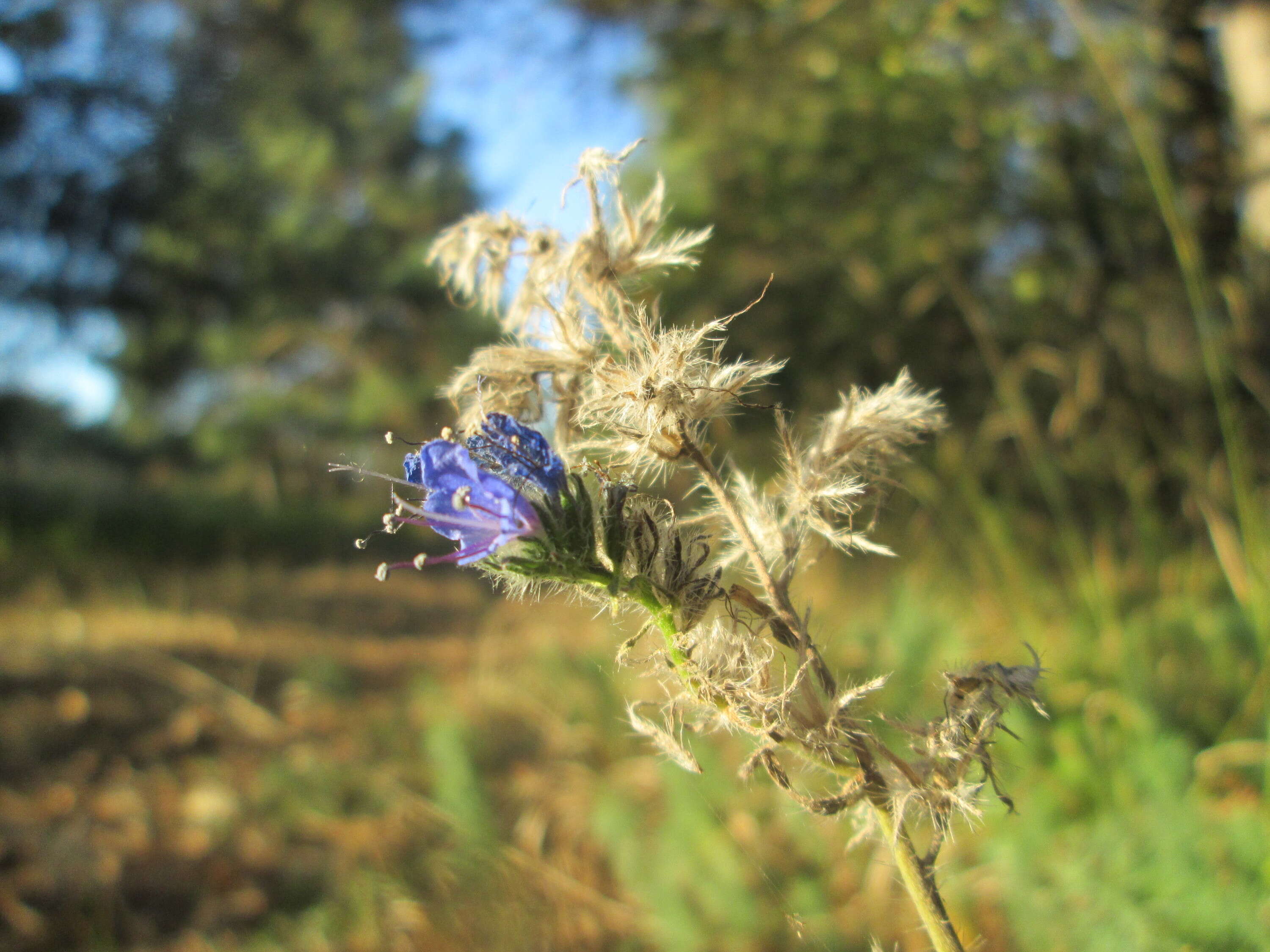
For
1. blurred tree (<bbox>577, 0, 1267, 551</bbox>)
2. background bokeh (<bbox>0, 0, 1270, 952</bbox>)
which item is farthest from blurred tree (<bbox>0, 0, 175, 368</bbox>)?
blurred tree (<bbox>577, 0, 1267, 551</bbox>)

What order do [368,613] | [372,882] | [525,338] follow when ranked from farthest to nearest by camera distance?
[368,613]
[372,882]
[525,338]

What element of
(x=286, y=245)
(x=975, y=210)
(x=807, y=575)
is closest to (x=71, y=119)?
(x=807, y=575)

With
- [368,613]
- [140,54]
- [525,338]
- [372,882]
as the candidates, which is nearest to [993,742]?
[525,338]

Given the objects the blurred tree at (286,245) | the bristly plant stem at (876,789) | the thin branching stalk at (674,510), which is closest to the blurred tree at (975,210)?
the blurred tree at (286,245)

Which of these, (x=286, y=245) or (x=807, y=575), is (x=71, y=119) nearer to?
(x=807, y=575)

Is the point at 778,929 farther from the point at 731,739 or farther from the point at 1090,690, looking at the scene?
the point at 1090,690

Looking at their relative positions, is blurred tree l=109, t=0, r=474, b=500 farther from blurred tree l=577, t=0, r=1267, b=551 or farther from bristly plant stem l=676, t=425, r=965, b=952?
blurred tree l=577, t=0, r=1267, b=551
